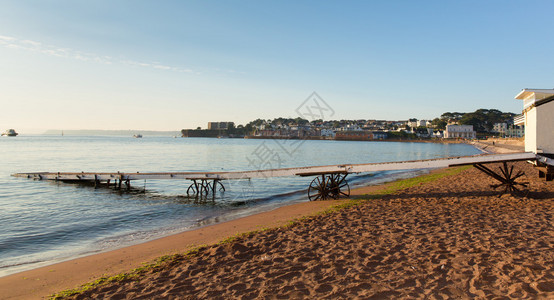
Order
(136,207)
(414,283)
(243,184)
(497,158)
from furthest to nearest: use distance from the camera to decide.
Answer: (243,184)
(136,207)
(497,158)
(414,283)

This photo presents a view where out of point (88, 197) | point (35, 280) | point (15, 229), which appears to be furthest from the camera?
point (88, 197)

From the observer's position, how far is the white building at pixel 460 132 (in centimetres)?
18350

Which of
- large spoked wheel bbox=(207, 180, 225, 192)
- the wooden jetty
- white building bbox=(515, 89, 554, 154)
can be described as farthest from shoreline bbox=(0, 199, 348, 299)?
Result: white building bbox=(515, 89, 554, 154)

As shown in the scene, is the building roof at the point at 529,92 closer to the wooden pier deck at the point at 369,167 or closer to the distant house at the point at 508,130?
the wooden pier deck at the point at 369,167

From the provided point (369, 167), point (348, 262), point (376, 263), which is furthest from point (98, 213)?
point (376, 263)

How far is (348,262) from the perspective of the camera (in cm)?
674

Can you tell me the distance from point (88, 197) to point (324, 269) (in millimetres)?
19974

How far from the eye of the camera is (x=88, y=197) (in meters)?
21.0

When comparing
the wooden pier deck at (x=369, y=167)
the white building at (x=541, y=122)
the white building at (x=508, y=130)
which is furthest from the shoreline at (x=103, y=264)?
the white building at (x=508, y=130)

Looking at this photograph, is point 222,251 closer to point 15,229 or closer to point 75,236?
point 75,236

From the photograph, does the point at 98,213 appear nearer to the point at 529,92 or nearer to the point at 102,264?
the point at 102,264

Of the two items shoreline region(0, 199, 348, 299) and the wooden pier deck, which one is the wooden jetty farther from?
shoreline region(0, 199, 348, 299)

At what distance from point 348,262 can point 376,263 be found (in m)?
0.59

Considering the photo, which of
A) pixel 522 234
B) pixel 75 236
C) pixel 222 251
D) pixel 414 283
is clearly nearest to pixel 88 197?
pixel 75 236
